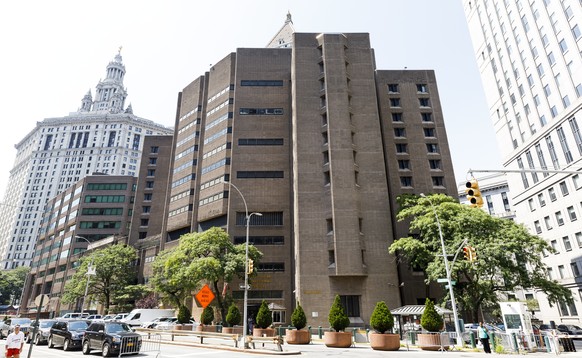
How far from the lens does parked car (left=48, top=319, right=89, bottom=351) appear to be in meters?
21.6

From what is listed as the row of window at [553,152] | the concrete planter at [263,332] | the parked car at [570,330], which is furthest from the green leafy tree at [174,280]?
the row of window at [553,152]

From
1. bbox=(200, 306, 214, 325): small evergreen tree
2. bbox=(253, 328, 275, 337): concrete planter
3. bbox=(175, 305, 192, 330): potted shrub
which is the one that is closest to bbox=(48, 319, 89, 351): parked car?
bbox=(253, 328, 275, 337): concrete planter

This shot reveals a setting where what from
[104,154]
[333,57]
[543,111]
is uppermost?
[104,154]

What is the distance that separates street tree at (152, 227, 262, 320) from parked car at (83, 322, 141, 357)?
71.7 feet

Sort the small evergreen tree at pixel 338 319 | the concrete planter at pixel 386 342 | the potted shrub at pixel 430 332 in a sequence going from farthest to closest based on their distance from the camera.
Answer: the small evergreen tree at pixel 338 319 → the concrete planter at pixel 386 342 → the potted shrub at pixel 430 332

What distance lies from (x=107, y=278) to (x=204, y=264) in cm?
3374

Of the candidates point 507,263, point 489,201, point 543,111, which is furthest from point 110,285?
point 489,201

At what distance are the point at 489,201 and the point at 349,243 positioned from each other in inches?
2905

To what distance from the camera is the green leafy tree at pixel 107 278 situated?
63.2 m

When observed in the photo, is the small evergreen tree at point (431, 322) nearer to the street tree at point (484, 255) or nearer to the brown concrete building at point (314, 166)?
the street tree at point (484, 255)

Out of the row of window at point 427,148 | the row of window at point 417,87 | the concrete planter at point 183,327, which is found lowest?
the concrete planter at point 183,327

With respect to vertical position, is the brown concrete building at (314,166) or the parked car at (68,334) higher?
the brown concrete building at (314,166)

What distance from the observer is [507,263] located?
35625 mm

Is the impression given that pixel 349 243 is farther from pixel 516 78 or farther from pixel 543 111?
pixel 516 78
